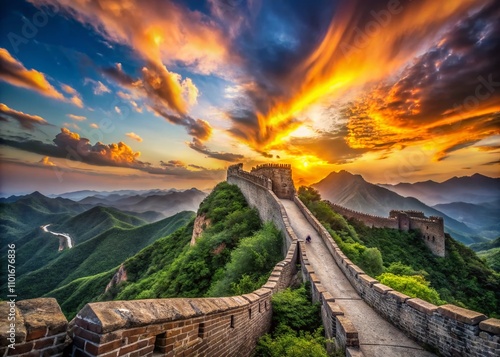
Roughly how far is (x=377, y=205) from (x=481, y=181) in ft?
298


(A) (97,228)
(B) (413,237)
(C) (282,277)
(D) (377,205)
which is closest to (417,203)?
(D) (377,205)

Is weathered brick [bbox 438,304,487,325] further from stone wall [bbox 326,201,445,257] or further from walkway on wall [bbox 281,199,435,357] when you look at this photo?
stone wall [bbox 326,201,445,257]

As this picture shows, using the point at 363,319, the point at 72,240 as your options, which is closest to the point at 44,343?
the point at 363,319

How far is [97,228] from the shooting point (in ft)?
309

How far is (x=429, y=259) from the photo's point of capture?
112 feet

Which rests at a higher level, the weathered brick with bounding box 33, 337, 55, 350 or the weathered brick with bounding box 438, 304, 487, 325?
the weathered brick with bounding box 33, 337, 55, 350

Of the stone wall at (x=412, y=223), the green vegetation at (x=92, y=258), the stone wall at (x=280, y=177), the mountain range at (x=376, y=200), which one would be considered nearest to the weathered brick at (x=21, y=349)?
the stone wall at (x=280, y=177)

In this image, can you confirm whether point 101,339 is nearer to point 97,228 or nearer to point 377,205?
point 97,228

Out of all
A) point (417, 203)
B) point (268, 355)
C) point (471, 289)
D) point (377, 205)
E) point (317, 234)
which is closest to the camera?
point (268, 355)

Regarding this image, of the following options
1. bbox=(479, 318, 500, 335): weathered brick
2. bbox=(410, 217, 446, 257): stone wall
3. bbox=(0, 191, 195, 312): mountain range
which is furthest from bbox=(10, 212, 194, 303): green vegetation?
bbox=(479, 318, 500, 335): weathered brick

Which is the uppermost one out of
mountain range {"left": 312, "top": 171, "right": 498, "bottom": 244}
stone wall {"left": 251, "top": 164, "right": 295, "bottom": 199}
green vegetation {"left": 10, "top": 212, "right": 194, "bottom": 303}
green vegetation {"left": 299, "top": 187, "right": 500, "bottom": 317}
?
mountain range {"left": 312, "top": 171, "right": 498, "bottom": 244}

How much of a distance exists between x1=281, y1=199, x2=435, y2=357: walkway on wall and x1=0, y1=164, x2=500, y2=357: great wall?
0.04m

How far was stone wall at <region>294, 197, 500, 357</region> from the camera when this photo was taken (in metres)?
4.15

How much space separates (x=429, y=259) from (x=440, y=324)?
36375 millimetres
